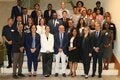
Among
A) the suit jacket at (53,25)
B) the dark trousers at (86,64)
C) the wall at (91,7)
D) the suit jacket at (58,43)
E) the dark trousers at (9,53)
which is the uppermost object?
the wall at (91,7)

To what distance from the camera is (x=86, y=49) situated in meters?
11.4

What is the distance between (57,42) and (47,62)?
67cm

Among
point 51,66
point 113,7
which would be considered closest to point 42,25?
point 51,66

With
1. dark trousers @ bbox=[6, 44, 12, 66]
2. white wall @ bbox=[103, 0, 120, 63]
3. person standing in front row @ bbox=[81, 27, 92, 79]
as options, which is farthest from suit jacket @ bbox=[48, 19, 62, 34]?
white wall @ bbox=[103, 0, 120, 63]

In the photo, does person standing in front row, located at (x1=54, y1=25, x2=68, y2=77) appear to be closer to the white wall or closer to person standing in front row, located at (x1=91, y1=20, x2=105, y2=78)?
person standing in front row, located at (x1=91, y1=20, x2=105, y2=78)

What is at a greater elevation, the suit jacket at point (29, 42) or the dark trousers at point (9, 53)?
the suit jacket at point (29, 42)

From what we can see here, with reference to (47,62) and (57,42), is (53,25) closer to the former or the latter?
(57,42)

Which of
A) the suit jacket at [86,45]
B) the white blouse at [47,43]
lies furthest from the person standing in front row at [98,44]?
the white blouse at [47,43]

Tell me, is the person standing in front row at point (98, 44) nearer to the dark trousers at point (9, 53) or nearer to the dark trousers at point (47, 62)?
the dark trousers at point (47, 62)

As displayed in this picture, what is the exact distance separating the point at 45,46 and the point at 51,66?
652 mm

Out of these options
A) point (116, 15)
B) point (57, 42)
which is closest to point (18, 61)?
point (57, 42)

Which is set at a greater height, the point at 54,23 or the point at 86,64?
the point at 54,23

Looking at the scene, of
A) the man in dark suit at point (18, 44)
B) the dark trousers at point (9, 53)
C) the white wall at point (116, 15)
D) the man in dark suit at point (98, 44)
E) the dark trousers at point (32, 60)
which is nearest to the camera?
the man in dark suit at point (18, 44)

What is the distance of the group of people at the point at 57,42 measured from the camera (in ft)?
37.2
